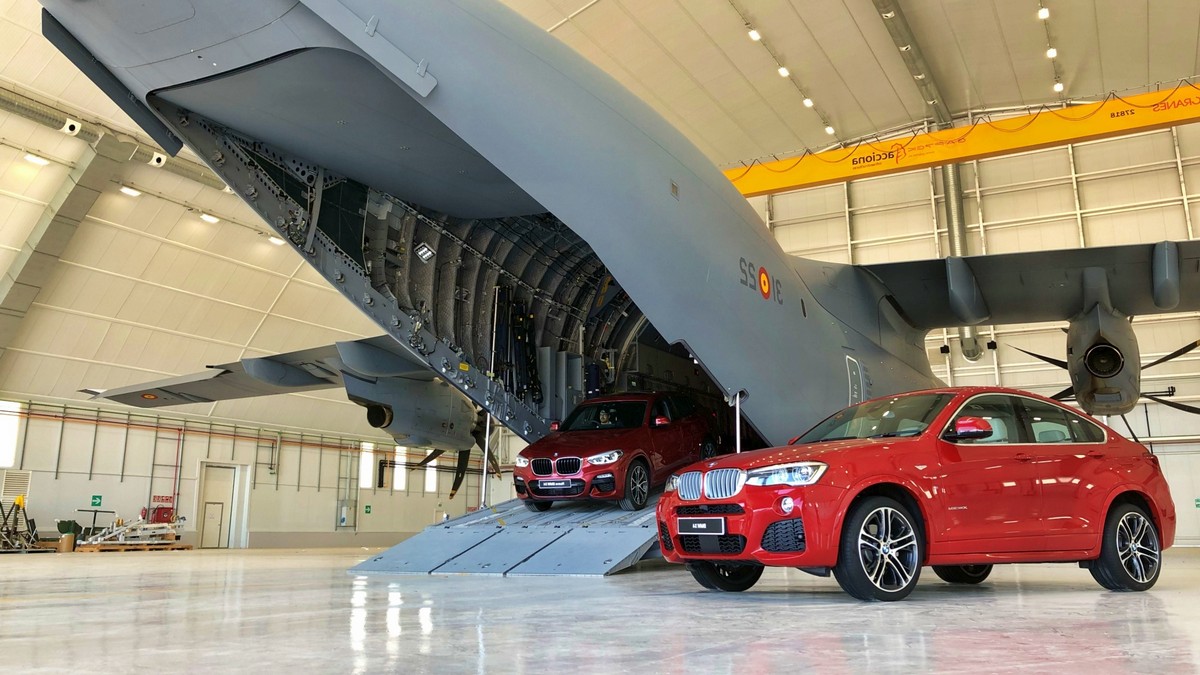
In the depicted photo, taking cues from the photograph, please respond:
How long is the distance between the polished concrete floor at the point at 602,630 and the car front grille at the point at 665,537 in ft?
1.00

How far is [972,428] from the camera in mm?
5379

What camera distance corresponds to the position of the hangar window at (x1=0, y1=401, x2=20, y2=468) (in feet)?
80.9

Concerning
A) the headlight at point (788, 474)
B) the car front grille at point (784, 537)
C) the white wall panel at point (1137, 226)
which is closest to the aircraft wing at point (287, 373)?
the headlight at point (788, 474)

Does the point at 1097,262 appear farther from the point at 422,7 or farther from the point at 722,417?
the point at 422,7

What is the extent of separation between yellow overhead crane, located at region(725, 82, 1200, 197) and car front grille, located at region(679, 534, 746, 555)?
723 inches

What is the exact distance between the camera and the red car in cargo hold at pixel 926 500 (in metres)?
5.10

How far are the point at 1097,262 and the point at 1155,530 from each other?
5510 mm

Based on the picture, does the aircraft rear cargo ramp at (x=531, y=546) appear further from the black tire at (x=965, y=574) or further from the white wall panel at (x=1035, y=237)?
the white wall panel at (x=1035, y=237)

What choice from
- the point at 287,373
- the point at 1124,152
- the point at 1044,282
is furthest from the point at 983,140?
the point at 287,373

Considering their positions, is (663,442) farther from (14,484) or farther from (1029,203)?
(14,484)

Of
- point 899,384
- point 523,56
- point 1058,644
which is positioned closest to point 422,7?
point 523,56

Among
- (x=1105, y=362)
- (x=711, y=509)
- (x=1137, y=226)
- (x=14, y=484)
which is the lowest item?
(x=711, y=509)

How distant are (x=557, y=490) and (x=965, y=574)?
4.59 m

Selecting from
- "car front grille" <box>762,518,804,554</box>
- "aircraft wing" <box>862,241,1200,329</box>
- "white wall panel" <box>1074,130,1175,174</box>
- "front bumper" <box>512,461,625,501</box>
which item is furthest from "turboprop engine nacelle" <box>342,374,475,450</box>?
"white wall panel" <box>1074,130,1175,174</box>
